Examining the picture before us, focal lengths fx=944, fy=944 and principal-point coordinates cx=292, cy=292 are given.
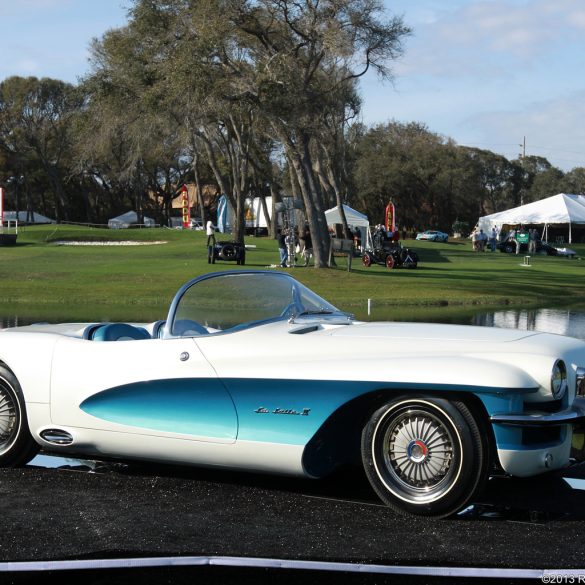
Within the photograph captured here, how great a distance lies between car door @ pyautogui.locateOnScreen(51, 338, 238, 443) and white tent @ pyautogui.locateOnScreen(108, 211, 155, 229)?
3178 inches

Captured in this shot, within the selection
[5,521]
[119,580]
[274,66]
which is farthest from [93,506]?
[274,66]

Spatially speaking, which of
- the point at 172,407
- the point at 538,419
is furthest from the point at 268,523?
the point at 538,419

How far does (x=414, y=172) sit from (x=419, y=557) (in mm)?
92728

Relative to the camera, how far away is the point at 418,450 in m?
5.01

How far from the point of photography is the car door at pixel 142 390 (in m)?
5.54

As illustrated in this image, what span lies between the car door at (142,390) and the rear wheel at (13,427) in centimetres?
31

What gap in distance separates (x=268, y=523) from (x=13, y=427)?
2.19 metres

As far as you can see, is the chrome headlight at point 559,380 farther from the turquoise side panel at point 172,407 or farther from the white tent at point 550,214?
the white tent at point 550,214

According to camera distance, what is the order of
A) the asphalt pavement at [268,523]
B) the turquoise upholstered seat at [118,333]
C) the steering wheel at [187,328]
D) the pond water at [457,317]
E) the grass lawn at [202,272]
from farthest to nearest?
1. the grass lawn at [202,272]
2. the pond water at [457,317]
3. the turquoise upholstered seat at [118,333]
4. the steering wheel at [187,328]
5. the asphalt pavement at [268,523]

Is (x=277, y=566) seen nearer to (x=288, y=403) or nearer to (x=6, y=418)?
(x=288, y=403)

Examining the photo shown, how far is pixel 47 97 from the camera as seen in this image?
85.9 m

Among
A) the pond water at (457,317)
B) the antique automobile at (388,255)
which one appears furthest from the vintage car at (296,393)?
the antique automobile at (388,255)

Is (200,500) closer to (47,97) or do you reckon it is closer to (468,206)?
(47,97)

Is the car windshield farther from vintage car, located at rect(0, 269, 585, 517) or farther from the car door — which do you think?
the car door
